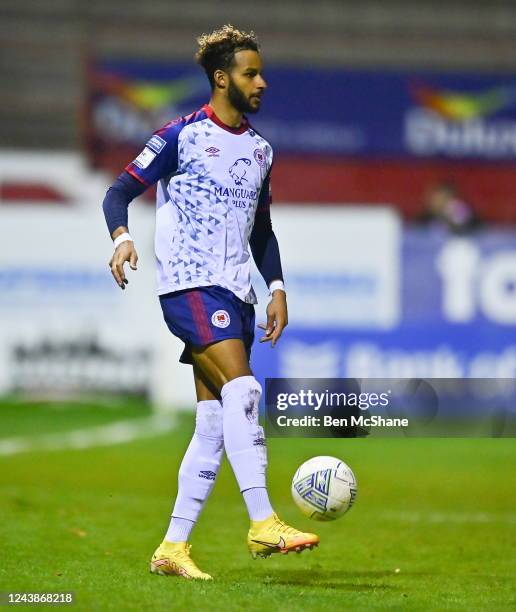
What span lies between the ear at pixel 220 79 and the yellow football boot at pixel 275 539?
5.79ft

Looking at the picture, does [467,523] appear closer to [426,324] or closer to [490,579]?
[490,579]

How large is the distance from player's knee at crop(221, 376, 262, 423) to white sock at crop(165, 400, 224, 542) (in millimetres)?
181

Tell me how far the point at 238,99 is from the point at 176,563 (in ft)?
6.24

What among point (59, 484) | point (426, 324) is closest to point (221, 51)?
point (59, 484)

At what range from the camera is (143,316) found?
16406 millimetres

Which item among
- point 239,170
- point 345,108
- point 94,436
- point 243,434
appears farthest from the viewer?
point 345,108

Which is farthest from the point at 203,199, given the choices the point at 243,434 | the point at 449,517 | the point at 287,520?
the point at 449,517

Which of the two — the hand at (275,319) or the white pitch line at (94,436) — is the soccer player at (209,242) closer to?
the hand at (275,319)

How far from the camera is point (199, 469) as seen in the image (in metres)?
5.59

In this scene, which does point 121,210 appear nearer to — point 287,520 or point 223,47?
point 223,47

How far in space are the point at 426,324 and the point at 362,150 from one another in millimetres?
6472

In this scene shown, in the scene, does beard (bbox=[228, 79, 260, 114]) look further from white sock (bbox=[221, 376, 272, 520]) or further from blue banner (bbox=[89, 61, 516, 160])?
blue banner (bbox=[89, 61, 516, 160])

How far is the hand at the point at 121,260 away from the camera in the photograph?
207 inches

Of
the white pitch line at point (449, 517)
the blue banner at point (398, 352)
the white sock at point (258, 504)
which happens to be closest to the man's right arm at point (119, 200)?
the white sock at point (258, 504)
